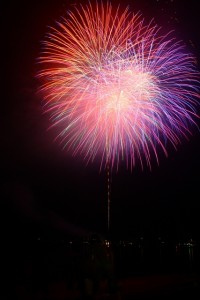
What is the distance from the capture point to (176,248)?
1714 centimetres

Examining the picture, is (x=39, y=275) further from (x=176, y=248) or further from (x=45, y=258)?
(x=176, y=248)

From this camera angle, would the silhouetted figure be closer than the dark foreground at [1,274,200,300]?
No

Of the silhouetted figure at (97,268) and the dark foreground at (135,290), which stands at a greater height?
the silhouetted figure at (97,268)

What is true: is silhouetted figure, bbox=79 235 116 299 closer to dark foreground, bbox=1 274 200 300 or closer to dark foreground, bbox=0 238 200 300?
dark foreground, bbox=0 238 200 300

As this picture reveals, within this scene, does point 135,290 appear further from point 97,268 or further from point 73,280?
point 97,268

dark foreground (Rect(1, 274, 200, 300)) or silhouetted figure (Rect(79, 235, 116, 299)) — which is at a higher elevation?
silhouetted figure (Rect(79, 235, 116, 299))

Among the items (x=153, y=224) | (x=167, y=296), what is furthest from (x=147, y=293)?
Result: (x=153, y=224)

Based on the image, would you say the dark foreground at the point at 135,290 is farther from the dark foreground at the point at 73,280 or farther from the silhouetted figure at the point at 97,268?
the silhouetted figure at the point at 97,268

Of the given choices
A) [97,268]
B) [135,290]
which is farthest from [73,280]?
[135,290]

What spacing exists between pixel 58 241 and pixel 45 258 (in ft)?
5.97

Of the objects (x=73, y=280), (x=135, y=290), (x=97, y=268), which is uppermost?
(x=97, y=268)

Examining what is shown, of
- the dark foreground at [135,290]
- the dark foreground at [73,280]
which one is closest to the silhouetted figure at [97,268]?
the dark foreground at [73,280]

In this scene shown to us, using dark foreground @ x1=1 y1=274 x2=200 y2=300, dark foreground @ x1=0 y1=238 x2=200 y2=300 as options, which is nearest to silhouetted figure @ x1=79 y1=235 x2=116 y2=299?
dark foreground @ x1=0 y1=238 x2=200 y2=300

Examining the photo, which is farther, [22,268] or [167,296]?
[167,296]
